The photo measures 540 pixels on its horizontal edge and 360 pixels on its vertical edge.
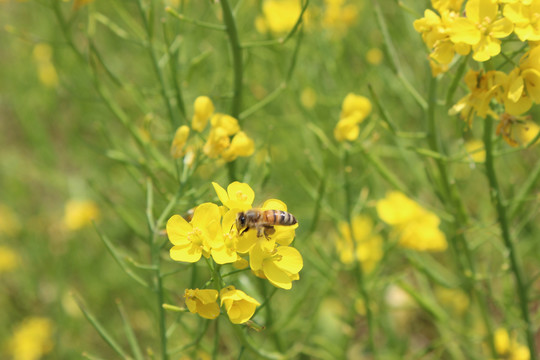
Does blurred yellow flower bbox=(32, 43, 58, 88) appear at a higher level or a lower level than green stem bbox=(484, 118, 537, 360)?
lower

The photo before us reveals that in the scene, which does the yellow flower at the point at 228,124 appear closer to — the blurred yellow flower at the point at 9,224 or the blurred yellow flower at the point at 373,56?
the blurred yellow flower at the point at 373,56

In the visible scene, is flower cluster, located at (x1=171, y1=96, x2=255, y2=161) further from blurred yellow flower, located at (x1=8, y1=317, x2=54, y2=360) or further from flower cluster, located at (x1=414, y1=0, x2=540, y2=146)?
blurred yellow flower, located at (x1=8, y1=317, x2=54, y2=360)

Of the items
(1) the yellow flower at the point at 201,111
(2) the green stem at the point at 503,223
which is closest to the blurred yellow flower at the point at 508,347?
(2) the green stem at the point at 503,223

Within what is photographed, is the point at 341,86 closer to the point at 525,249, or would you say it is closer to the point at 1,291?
the point at 525,249

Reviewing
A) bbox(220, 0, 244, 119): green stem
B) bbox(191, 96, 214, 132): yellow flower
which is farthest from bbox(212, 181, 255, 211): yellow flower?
bbox(220, 0, 244, 119): green stem

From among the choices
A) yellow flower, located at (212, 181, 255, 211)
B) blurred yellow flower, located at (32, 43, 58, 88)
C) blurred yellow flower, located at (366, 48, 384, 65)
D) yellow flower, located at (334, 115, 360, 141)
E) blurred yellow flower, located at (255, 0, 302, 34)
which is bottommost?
blurred yellow flower, located at (32, 43, 58, 88)
